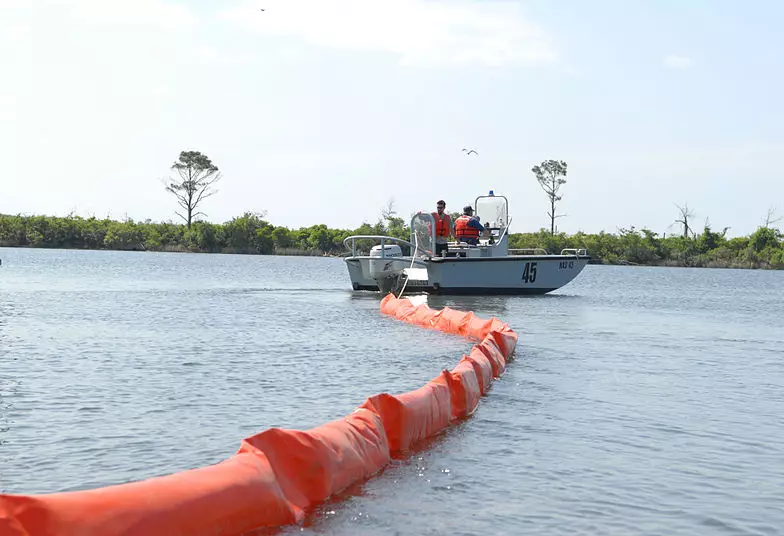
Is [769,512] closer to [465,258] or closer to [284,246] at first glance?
[465,258]

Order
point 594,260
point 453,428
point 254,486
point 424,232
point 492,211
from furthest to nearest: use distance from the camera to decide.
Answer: point 594,260
point 492,211
point 424,232
point 453,428
point 254,486

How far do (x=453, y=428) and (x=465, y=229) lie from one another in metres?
19.3

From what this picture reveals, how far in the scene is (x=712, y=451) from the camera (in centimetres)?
851

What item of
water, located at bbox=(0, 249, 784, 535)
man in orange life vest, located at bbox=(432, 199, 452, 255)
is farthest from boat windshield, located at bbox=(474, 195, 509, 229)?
water, located at bbox=(0, 249, 784, 535)

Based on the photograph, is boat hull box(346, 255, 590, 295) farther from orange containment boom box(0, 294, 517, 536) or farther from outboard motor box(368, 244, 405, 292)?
orange containment boom box(0, 294, 517, 536)

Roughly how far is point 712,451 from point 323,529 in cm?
402

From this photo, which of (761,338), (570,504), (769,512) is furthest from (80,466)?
(761,338)

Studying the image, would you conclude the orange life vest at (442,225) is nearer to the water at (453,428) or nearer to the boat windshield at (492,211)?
the boat windshield at (492,211)

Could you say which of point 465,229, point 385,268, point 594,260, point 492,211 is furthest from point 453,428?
point 594,260

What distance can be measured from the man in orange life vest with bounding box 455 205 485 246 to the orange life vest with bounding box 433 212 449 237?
0.73 m

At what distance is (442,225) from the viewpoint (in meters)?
27.4

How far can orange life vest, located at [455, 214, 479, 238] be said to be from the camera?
28188mm

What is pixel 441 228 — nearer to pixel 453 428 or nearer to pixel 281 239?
pixel 453 428

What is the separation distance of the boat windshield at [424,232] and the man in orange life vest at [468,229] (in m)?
1.29
